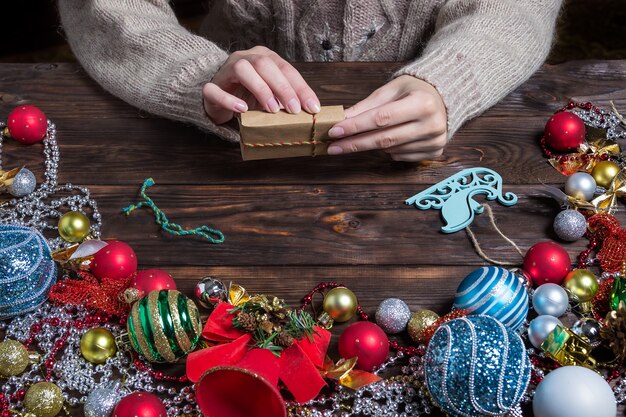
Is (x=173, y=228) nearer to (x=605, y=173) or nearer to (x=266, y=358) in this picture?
(x=266, y=358)

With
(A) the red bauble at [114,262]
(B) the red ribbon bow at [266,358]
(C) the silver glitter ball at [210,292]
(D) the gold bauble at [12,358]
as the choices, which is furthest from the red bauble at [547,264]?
(D) the gold bauble at [12,358]

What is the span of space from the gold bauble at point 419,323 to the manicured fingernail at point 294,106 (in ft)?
0.99

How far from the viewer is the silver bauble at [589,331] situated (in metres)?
0.74

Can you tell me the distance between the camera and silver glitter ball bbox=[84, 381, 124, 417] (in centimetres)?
69

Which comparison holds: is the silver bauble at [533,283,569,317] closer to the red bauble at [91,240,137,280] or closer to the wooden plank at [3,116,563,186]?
the wooden plank at [3,116,563,186]

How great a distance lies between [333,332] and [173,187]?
0.32 m

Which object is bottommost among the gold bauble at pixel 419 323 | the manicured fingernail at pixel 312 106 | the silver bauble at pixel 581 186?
the gold bauble at pixel 419 323

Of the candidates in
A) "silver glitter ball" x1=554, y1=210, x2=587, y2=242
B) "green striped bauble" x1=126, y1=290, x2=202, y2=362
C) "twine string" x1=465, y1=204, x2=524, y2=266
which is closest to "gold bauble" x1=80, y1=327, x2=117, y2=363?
"green striped bauble" x1=126, y1=290, x2=202, y2=362

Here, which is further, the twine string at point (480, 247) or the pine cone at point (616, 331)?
the twine string at point (480, 247)

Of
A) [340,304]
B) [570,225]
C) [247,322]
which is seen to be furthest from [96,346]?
[570,225]

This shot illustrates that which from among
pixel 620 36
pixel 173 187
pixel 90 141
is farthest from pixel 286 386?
pixel 620 36

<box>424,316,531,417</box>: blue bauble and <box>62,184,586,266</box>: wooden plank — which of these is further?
<box>62,184,586,266</box>: wooden plank

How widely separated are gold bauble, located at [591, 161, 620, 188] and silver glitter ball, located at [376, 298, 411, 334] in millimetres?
370

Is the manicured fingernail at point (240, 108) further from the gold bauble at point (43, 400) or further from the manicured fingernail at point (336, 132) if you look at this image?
the gold bauble at point (43, 400)
